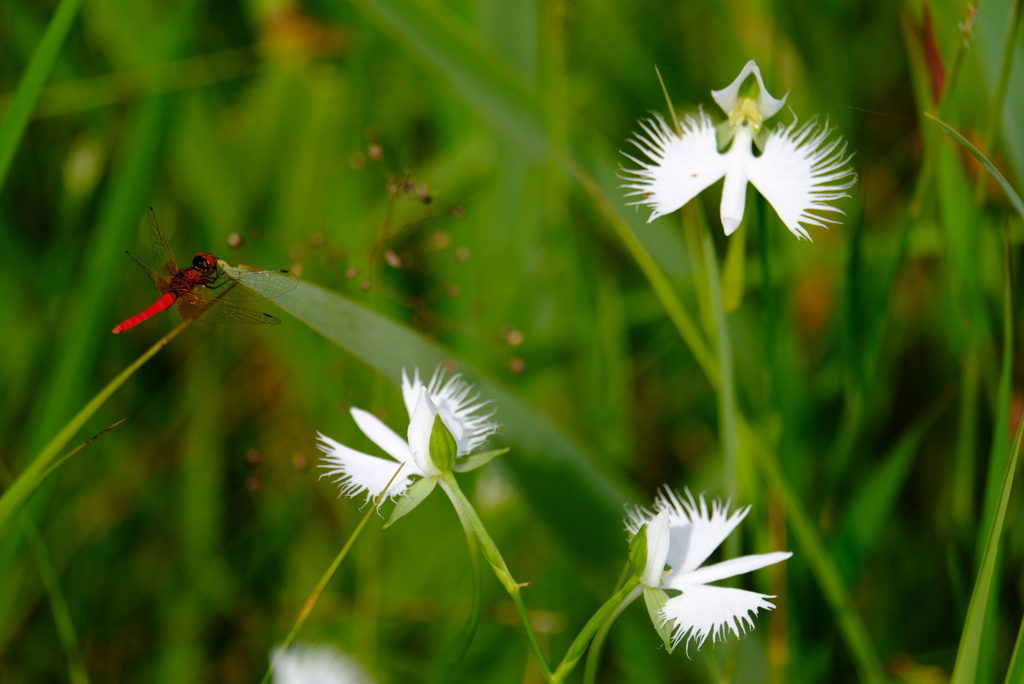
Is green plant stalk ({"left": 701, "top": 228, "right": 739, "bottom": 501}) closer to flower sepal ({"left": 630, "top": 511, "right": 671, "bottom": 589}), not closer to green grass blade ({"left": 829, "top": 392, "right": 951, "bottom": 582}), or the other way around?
flower sepal ({"left": 630, "top": 511, "right": 671, "bottom": 589})

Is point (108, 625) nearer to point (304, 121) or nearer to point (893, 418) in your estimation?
point (304, 121)

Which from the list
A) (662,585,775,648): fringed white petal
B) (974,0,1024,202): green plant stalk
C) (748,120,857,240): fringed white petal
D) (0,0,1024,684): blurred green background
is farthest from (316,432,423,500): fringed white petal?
(974,0,1024,202): green plant stalk

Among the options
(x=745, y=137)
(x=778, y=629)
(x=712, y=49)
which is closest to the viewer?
(x=745, y=137)

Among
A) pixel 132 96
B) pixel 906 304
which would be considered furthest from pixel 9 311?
pixel 906 304

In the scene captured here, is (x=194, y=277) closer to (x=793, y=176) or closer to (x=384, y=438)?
(x=384, y=438)

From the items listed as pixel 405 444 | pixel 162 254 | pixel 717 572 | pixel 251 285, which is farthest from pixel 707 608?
pixel 162 254

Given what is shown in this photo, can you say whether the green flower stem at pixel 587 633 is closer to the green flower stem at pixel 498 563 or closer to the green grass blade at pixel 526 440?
the green flower stem at pixel 498 563

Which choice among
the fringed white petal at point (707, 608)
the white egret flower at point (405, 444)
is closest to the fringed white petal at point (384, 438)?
the white egret flower at point (405, 444)
